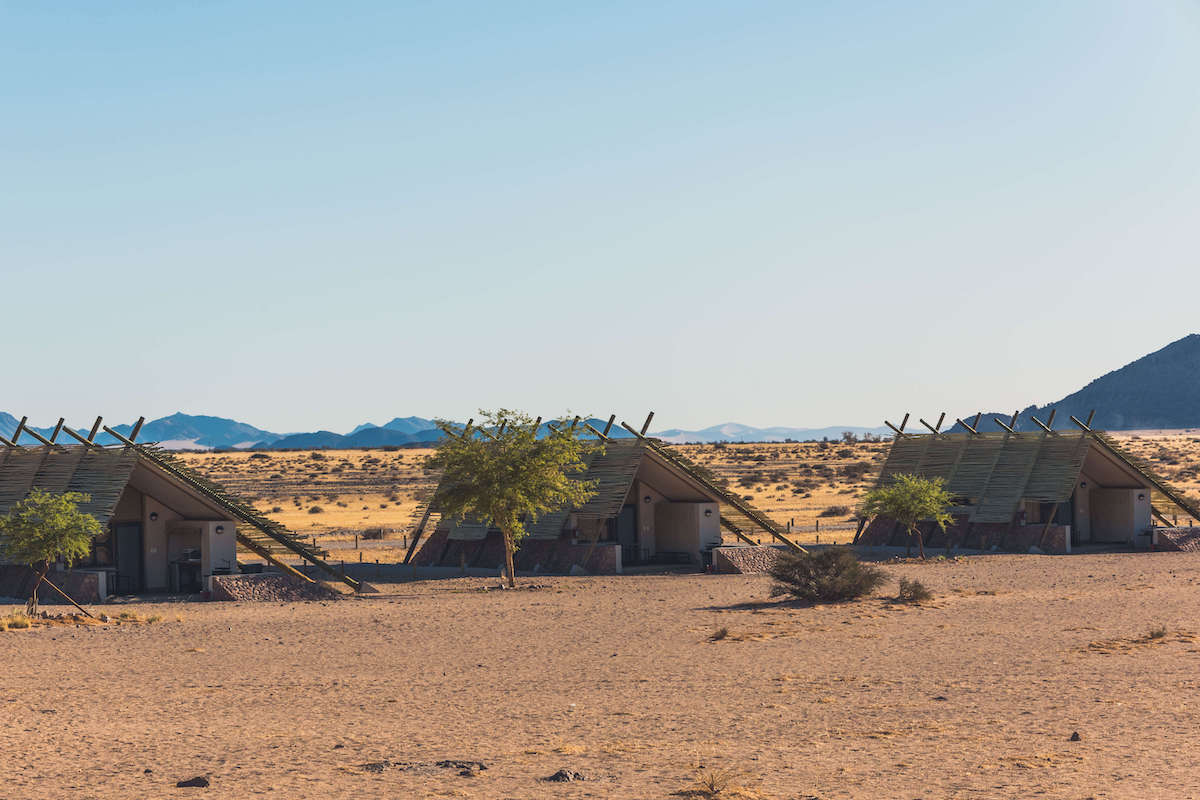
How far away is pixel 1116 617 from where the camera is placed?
1147 inches

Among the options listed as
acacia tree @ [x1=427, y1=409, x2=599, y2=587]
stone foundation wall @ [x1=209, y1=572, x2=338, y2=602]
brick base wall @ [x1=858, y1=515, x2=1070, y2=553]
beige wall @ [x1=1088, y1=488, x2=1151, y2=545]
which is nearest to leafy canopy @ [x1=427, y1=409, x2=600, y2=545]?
acacia tree @ [x1=427, y1=409, x2=599, y2=587]

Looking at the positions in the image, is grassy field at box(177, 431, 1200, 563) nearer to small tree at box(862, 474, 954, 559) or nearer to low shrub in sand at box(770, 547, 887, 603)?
small tree at box(862, 474, 954, 559)

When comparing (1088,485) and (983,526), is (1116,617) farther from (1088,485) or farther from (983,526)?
(1088,485)

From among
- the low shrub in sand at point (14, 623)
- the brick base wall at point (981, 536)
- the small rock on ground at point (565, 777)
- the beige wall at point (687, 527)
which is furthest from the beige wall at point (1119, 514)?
the small rock on ground at point (565, 777)

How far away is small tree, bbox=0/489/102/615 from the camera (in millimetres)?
31438

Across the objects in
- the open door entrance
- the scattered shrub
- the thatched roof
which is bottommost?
the scattered shrub

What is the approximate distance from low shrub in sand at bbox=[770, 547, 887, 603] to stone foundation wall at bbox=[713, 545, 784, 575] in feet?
25.3

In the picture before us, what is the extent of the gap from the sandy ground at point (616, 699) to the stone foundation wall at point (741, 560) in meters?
8.53

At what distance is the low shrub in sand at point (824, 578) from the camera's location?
3312 cm

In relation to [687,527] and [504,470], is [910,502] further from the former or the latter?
[504,470]

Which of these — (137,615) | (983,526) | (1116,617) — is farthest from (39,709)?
(983,526)

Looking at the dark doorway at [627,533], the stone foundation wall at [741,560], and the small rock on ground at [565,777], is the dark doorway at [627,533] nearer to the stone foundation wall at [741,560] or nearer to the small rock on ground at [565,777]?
the stone foundation wall at [741,560]

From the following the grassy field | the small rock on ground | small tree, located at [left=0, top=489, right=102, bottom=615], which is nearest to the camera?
the small rock on ground

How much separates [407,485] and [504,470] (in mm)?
66311
